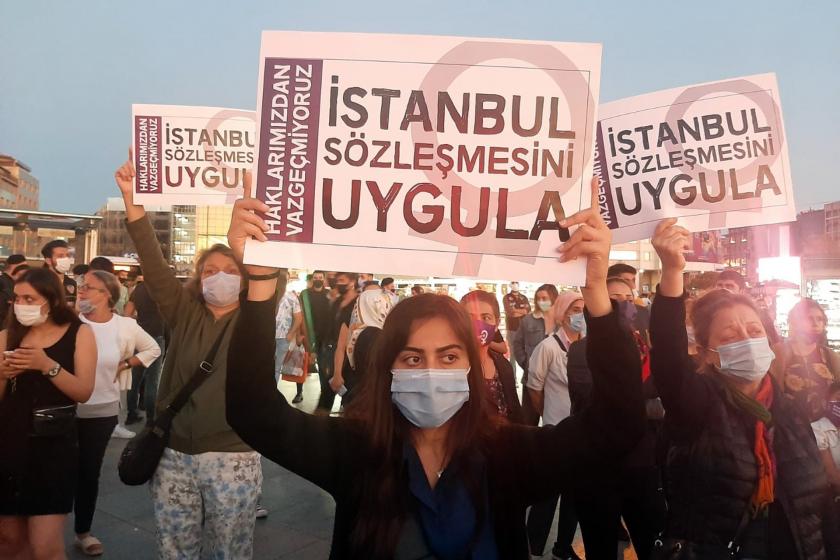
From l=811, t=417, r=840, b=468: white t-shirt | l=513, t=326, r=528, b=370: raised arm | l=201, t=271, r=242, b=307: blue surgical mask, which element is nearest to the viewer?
l=201, t=271, r=242, b=307: blue surgical mask

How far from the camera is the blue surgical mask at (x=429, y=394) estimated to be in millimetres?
1798

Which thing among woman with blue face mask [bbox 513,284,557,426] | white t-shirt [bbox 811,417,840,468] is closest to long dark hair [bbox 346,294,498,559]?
white t-shirt [bbox 811,417,840,468]

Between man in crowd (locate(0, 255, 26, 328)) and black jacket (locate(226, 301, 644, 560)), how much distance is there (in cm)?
332

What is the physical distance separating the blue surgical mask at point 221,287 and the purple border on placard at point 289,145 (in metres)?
1.17

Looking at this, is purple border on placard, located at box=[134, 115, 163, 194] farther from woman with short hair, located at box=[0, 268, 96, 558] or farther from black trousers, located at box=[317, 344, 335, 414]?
black trousers, located at box=[317, 344, 335, 414]

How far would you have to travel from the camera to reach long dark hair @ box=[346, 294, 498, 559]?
64.1 inches

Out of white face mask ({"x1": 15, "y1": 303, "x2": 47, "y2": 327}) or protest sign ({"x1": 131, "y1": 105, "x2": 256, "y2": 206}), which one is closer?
A: white face mask ({"x1": 15, "y1": 303, "x2": 47, "y2": 327})

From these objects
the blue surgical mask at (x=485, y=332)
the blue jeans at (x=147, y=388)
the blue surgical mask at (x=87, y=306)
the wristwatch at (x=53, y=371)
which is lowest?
the blue jeans at (x=147, y=388)

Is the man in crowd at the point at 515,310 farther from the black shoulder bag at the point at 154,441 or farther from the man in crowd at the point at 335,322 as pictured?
the black shoulder bag at the point at 154,441

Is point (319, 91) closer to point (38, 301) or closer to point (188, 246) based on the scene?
point (38, 301)

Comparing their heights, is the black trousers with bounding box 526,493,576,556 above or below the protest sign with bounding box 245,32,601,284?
below

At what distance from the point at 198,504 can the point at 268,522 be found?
7.37 feet

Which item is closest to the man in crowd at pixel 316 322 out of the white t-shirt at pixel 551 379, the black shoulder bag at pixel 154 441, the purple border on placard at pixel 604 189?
the white t-shirt at pixel 551 379

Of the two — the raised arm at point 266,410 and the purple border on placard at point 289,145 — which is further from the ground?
the purple border on placard at point 289,145
